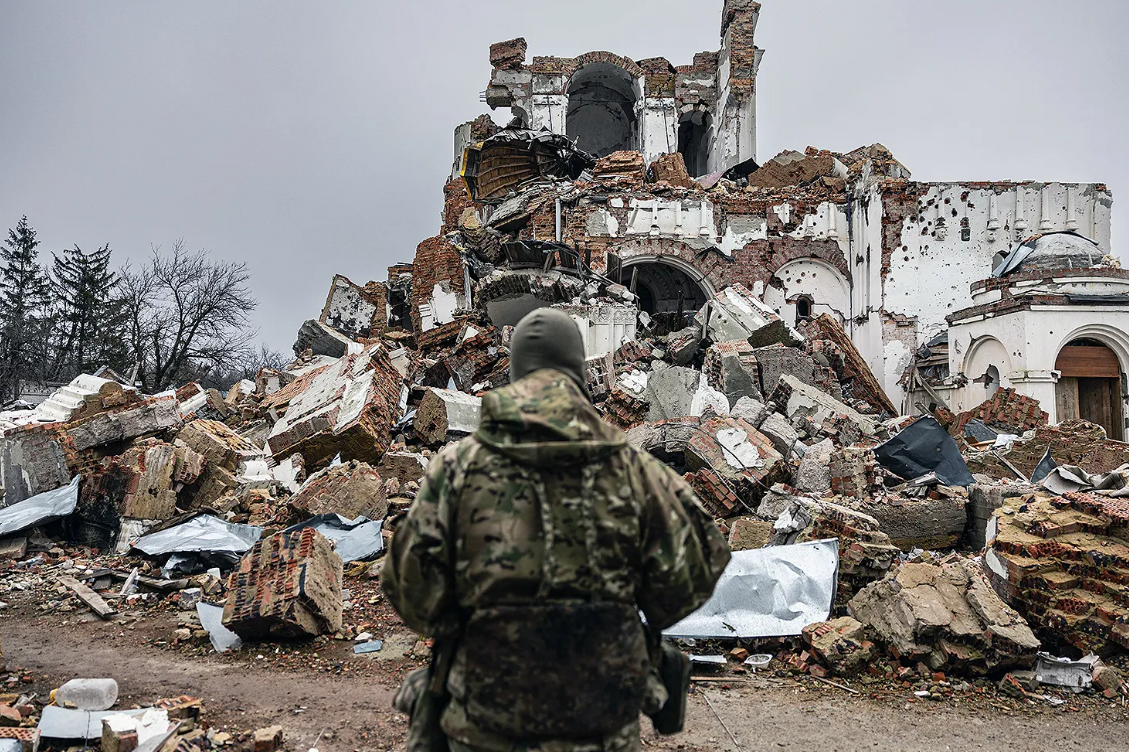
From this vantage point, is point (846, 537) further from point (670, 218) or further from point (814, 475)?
point (670, 218)

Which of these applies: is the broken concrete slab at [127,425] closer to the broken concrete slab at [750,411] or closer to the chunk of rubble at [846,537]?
the broken concrete slab at [750,411]

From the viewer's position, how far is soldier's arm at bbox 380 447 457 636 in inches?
63.5

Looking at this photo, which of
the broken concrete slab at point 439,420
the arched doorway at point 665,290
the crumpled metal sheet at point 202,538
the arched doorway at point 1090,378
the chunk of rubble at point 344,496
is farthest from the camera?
the arched doorway at point 665,290

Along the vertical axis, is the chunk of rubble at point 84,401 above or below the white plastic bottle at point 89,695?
above

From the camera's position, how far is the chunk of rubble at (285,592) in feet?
14.6

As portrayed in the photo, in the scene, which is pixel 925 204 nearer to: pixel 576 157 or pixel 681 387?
pixel 576 157

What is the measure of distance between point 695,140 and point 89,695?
27.5m

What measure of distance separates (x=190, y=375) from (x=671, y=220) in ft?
55.4

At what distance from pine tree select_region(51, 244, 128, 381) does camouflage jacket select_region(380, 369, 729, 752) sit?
24403 millimetres

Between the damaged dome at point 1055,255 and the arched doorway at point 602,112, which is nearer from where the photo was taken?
the damaged dome at point 1055,255

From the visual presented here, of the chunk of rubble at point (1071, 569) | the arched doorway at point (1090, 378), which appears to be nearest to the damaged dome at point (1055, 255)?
the arched doorway at point (1090, 378)

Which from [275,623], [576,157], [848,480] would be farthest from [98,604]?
[576,157]

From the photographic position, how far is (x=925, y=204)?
52.7 ft

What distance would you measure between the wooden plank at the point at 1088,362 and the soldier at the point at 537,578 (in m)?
12.7
